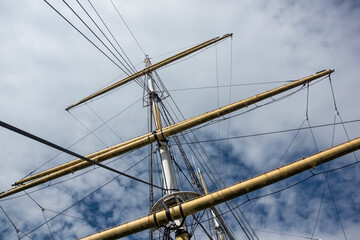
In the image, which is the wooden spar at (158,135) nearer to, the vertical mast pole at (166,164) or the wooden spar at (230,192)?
the vertical mast pole at (166,164)

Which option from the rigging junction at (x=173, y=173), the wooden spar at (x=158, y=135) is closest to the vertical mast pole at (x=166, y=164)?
the rigging junction at (x=173, y=173)

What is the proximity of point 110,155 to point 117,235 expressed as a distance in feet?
10.7

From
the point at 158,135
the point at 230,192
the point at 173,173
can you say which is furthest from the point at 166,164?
the point at 230,192

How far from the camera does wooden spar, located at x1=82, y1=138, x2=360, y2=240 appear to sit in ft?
20.8

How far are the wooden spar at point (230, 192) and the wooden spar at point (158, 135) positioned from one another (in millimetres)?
3092

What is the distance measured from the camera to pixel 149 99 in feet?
41.3

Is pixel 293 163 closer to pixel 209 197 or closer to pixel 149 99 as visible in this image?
pixel 209 197

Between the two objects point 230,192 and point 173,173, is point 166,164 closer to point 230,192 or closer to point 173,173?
point 173,173

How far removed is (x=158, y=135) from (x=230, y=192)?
13.4ft

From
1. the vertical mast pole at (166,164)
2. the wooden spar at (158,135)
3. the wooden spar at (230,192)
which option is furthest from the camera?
the wooden spar at (158,135)

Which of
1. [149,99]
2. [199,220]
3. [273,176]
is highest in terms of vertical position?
[149,99]

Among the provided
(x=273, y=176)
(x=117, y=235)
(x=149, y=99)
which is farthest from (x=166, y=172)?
(x=149, y=99)

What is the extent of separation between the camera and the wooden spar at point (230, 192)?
6.34 metres

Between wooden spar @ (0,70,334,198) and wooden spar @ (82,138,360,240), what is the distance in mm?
3092
